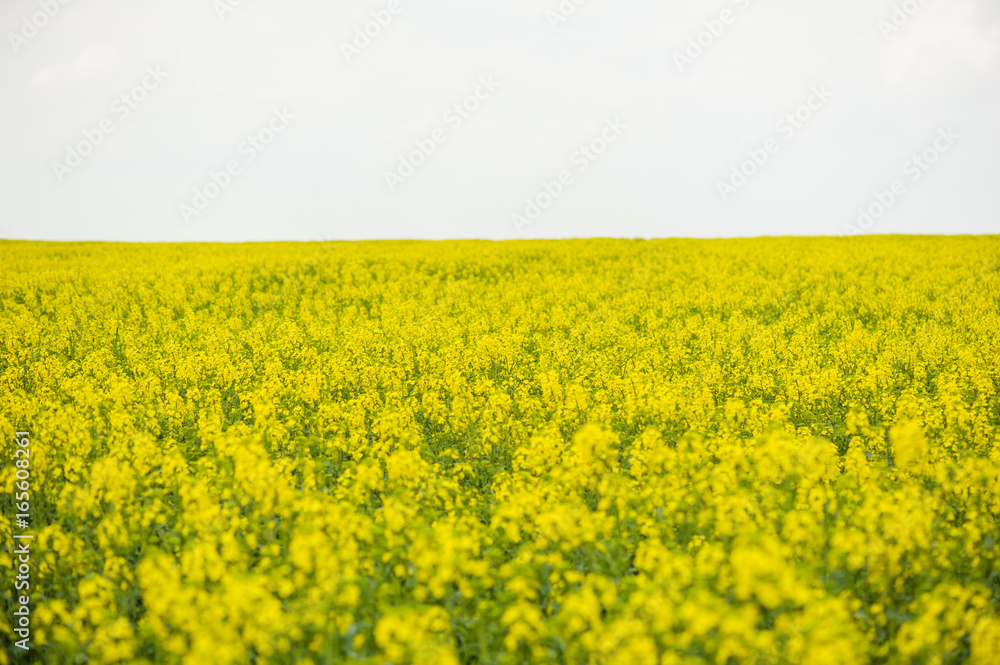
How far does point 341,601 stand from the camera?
17.6ft

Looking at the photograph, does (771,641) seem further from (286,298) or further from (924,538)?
(286,298)

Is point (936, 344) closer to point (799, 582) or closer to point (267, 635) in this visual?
point (799, 582)

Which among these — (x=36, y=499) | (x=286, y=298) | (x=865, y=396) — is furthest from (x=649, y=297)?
(x=36, y=499)

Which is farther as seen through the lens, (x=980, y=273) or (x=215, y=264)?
(x=215, y=264)

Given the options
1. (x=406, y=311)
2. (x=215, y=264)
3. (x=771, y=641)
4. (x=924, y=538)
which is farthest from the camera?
(x=215, y=264)

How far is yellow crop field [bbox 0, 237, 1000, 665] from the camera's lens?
5.36 metres

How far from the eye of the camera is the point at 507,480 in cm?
858

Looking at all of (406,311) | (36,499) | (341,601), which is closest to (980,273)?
(406,311)

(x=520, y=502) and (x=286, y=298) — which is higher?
(x=286, y=298)

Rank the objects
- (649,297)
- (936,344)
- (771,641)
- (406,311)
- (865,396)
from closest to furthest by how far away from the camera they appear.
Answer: (771,641)
(865,396)
(936,344)
(406,311)
(649,297)

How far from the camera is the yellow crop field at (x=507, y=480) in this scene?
536cm

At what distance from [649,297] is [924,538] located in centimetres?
1781

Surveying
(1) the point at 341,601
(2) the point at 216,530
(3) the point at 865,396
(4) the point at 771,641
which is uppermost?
(3) the point at 865,396

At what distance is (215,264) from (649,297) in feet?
69.2
